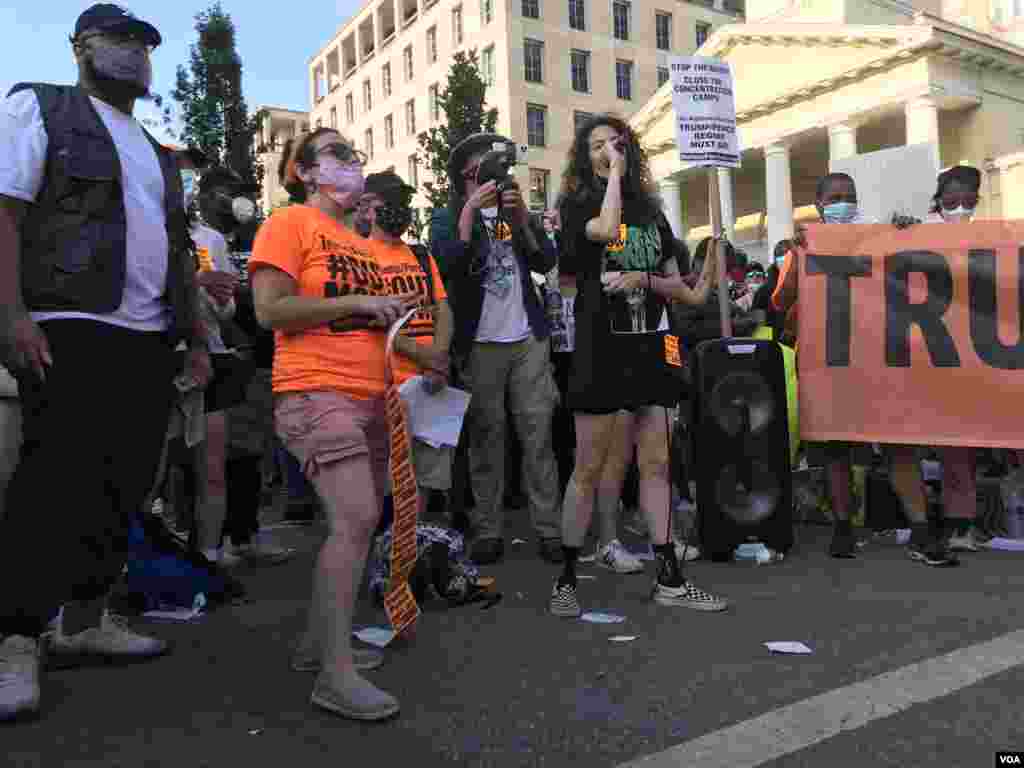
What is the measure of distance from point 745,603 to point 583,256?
1.64 metres

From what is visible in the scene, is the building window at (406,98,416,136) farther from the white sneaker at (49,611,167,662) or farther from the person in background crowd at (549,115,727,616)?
the white sneaker at (49,611,167,662)

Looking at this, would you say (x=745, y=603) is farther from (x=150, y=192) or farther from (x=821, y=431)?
(x=150, y=192)

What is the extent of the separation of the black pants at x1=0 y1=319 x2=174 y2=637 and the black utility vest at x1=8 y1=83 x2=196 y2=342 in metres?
0.11

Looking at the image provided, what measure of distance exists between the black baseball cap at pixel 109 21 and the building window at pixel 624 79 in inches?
2029

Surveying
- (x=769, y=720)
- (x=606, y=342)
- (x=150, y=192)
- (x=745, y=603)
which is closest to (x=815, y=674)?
(x=769, y=720)

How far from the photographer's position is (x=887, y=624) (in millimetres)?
3572

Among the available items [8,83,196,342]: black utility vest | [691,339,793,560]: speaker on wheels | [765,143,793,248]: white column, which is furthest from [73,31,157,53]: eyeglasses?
[765,143,793,248]: white column

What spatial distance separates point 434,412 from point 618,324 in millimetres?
878

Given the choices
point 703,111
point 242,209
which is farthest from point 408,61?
point 242,209

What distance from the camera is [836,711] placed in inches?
105

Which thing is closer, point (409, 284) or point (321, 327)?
point (321, 327)

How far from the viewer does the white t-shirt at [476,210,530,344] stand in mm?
5211

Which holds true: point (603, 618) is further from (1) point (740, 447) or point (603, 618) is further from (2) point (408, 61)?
(2) point (408, 61)

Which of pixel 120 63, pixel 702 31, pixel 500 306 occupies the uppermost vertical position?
pixel 702 31
